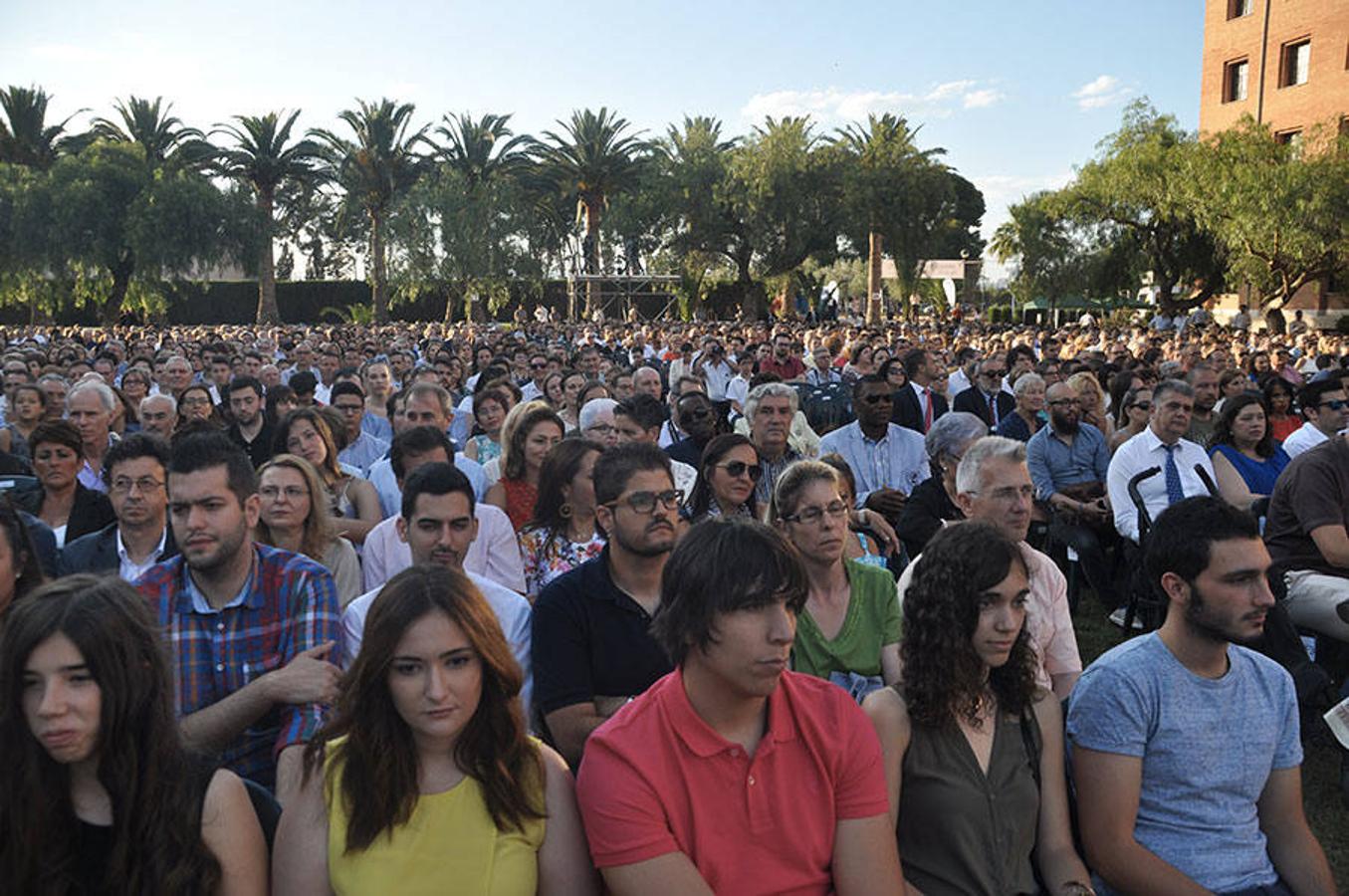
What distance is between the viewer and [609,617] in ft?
12.5

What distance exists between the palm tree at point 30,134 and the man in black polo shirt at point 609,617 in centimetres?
4830

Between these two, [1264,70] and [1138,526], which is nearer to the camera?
[1138,526]

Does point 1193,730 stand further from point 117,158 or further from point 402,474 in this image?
point 117,158

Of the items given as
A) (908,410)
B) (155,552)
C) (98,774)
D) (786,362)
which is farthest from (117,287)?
(98,774)

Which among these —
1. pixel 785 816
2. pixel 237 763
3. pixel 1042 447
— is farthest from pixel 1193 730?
pixel 1042 447

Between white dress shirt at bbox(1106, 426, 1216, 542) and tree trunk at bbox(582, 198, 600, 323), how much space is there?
39.9 metres

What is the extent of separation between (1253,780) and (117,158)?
139 feet

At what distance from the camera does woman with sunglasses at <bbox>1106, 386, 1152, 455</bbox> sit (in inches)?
346

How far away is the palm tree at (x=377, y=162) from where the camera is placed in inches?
1737

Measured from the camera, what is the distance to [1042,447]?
8.47 meters

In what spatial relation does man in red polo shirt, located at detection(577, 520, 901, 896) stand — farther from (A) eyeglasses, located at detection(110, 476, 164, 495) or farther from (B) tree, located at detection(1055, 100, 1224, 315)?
(B) tree, located at detection(1055, 100, 1224, 315)

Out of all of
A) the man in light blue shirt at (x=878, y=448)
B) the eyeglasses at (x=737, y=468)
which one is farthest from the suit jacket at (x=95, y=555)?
the man in light blue shirt at (x=878, y=448)

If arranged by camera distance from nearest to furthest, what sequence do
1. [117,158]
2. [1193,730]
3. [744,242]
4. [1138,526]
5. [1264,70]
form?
[1193,730] → [1138,526] → [117,158] → [1264,70] → [744,242]

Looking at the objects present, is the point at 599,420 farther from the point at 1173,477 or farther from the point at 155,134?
the point at 155,134
